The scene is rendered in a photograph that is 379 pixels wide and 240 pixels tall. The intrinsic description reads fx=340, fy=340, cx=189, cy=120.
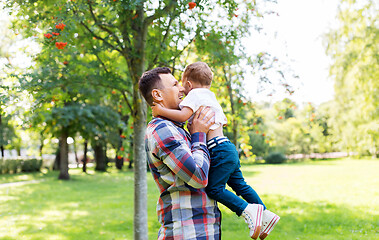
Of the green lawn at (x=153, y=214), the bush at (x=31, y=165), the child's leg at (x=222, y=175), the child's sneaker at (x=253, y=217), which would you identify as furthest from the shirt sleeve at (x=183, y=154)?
the bush at (x=31, y=165)

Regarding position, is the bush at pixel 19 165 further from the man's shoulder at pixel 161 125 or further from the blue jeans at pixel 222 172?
the blue jeans at pixel 222 172

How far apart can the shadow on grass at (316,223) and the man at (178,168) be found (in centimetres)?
606

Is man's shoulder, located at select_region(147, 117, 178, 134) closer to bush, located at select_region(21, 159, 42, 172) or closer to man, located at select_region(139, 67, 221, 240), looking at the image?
man, located at select_region(139, 67, 221, 240)

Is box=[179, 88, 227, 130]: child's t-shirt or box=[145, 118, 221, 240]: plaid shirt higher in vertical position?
box=[179, 88, 227, 130]: child's t-shirt

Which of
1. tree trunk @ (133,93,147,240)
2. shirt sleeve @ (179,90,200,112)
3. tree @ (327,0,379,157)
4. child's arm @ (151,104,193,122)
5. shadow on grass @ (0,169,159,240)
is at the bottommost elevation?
shadow on grass @ (0,169,159,240)

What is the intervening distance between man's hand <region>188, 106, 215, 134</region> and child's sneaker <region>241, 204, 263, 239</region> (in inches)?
20.6

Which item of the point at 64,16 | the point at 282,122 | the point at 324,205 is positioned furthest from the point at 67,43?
the point at 282,122

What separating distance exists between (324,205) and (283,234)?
13.7ft

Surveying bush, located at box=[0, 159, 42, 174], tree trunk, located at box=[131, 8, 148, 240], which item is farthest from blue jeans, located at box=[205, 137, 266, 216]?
bush, located at box=[0, 159, 42, 174]

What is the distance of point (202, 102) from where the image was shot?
2.06 m

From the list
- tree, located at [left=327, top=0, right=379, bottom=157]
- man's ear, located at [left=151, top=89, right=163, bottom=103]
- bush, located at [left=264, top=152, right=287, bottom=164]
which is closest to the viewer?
man's ear, located at [left=151, top=89, right=163, bottom=103]

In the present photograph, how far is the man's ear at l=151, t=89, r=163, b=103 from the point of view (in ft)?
6.55

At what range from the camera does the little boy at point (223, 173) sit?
1.93m

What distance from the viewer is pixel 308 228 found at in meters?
8.34
